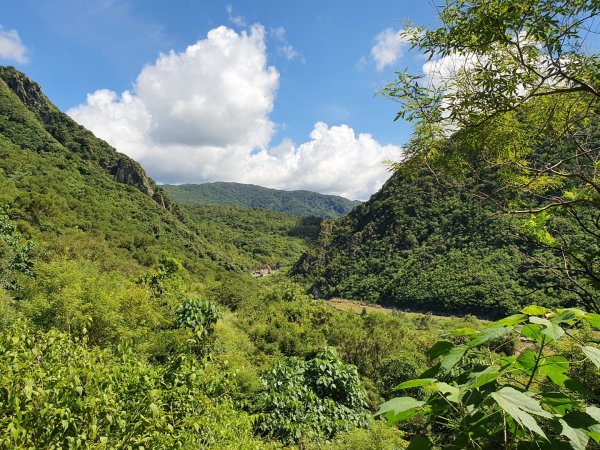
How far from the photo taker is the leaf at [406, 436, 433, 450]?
1.14m

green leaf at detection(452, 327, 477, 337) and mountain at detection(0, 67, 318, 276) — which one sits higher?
mountain at detection(0, 67, 318, 276)

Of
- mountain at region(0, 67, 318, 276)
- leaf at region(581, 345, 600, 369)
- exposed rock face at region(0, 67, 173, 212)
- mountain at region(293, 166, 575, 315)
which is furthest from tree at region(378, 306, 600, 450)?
exposed rock face at region(0, 67, 173, 212)

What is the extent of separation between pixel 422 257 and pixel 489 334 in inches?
3234

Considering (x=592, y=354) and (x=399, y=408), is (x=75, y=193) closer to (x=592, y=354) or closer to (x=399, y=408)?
(x=399, y=408)

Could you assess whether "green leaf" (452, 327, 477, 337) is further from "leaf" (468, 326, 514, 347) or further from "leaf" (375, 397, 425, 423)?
Answer: "leaf" (375, 397, 425, 423)

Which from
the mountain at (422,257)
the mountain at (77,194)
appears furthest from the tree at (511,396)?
the mountain at (422,257)

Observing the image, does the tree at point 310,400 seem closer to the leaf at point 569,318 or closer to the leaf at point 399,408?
the leaf at point 399,408

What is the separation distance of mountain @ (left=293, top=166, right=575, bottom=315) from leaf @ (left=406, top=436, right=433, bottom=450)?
57165mm

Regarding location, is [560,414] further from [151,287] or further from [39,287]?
[151,287]

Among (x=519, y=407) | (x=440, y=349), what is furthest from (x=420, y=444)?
(x=519, y=407)

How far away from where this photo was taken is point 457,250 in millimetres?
73875

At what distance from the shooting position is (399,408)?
3.66ft

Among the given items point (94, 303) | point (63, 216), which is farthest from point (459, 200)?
point (94, 303)

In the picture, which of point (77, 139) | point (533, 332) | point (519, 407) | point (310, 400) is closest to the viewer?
point (519, 407)
